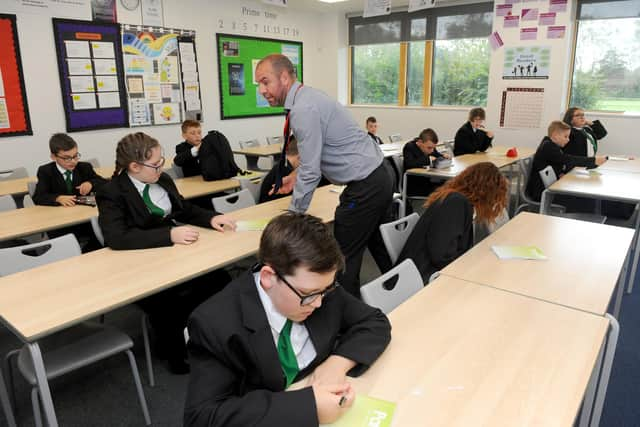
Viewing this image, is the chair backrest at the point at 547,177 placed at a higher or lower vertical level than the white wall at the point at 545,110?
lower

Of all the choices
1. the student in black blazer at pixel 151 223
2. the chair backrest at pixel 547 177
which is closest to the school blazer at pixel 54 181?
the student in black blazer at pixel 151 223

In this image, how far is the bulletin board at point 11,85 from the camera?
4.97 meters

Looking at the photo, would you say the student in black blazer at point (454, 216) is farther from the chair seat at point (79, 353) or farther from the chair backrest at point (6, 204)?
the chair backrest at point (6, 204)

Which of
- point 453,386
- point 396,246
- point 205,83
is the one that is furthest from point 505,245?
point 205,83

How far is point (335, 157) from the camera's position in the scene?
273 centimetres

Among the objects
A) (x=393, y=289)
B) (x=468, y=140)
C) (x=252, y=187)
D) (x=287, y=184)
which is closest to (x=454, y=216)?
(x=393, y=289)

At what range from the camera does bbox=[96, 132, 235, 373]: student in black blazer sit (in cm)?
233

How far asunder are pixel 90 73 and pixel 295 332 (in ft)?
18.1

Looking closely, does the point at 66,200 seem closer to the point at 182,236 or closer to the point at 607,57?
the point at 182,236

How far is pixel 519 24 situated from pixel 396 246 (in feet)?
17.9

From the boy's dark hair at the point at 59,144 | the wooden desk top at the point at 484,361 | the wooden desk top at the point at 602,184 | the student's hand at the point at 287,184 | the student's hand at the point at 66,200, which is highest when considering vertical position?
the boy's dark hair at the point at 59,144

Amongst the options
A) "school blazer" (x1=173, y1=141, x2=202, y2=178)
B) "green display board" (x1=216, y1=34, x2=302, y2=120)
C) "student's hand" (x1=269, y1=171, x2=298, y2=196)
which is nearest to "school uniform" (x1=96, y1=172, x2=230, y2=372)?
"student's hand" (x1=269, y1=171, x2=298, y2=196)

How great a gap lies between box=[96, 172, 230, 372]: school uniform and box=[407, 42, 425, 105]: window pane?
6317mm

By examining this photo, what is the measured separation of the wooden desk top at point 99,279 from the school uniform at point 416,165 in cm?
269
